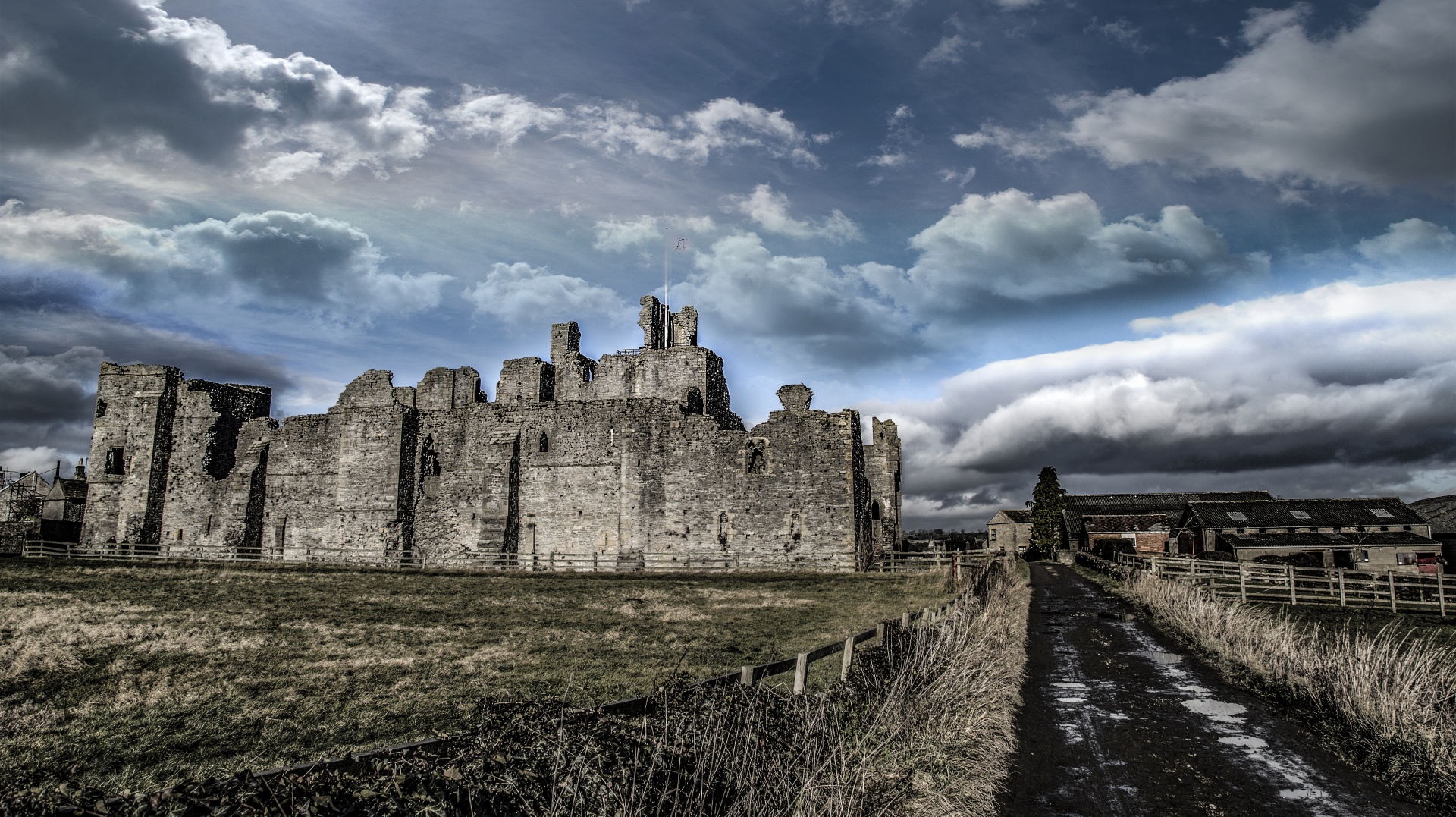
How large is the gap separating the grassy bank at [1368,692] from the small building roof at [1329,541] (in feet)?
152

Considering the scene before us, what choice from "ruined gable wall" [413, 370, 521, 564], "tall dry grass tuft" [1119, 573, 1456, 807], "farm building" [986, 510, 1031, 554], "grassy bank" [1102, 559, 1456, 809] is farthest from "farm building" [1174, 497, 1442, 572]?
"ruined gable wall" [413, 370, 521, 564]

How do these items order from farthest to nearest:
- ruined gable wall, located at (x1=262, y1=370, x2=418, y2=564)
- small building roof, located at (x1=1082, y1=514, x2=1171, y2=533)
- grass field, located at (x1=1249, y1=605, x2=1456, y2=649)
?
1. small building roof, located at (x1=1082, y1=514, x2=1171, y2=533)
2. ruined gable wall, located at (x1=262, y1=370, x2=418, y2=564)
3. grass field, located at (x1=1249, y1=605, x2=1456, y2=649)

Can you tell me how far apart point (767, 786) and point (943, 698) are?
4255 millimetres

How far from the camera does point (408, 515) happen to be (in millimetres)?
36969

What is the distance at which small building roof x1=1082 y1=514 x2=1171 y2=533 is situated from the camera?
74.5 meters

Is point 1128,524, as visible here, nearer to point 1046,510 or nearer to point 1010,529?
point 1046,510

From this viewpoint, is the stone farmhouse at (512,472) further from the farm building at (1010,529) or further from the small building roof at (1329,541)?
the farm building at (1010,529)

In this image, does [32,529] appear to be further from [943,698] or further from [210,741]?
[943,698]

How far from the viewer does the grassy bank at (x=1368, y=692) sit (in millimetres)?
7906

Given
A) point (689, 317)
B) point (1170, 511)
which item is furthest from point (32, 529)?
point (1170, 511)

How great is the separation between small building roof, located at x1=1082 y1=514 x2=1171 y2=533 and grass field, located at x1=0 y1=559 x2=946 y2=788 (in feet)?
185

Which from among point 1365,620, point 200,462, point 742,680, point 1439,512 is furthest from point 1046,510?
point 742,680

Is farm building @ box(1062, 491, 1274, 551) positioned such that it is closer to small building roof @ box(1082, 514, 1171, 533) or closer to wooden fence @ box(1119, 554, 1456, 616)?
small building roof @ box(1082, 514, 1171, 533)

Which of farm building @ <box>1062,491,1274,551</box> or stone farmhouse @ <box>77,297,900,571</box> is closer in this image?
stone farmhouse @ <box>77,297,900,571</box>
